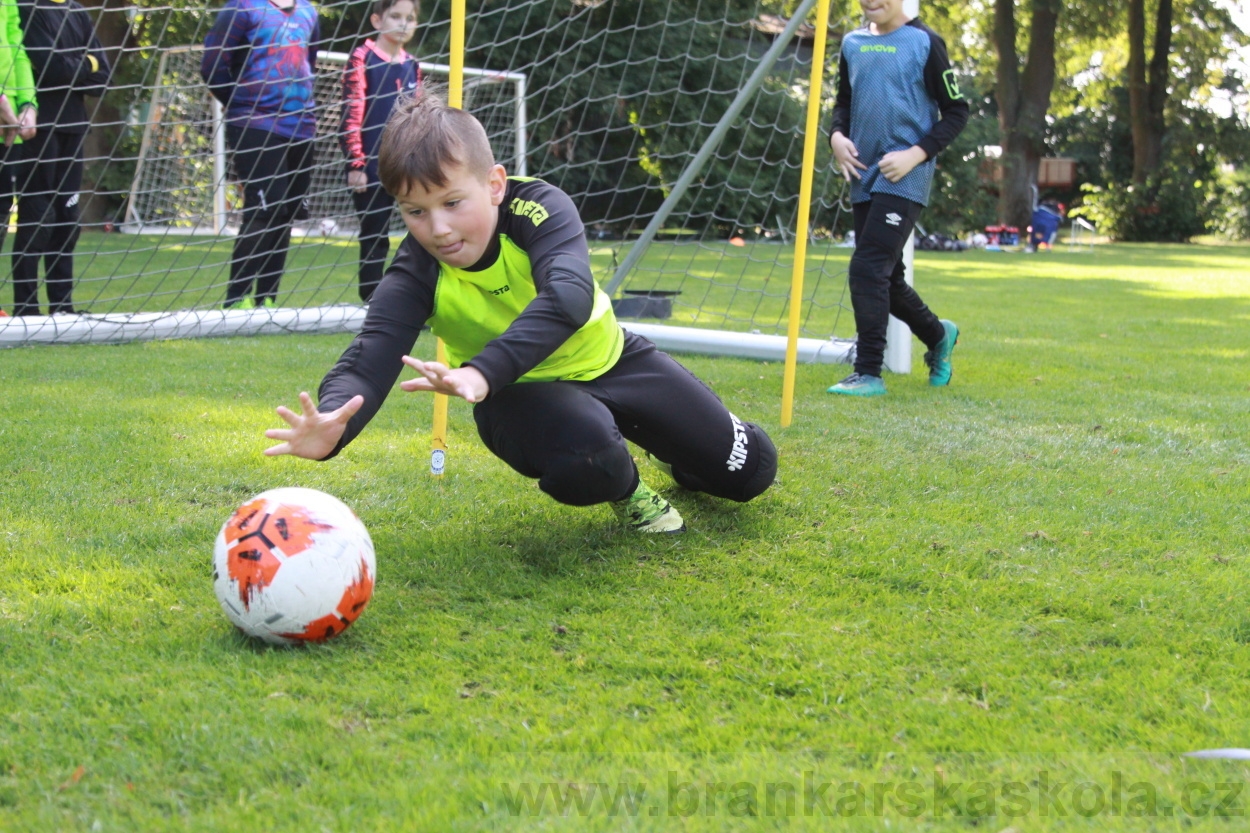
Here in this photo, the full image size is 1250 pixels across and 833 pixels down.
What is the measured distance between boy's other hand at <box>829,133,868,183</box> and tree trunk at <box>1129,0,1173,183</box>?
2744cm

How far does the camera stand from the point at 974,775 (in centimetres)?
178

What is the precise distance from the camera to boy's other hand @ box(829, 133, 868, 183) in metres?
5.03

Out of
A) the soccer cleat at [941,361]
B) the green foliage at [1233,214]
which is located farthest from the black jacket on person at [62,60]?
the green foliage at [1233,214]

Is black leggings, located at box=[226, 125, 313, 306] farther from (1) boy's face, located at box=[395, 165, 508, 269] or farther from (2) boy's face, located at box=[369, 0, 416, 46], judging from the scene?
(1) boy's face, located at box=[395, 165, 508, 269]

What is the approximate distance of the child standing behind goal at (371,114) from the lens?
7.01 m

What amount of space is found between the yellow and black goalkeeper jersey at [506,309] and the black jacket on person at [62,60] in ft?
14.7

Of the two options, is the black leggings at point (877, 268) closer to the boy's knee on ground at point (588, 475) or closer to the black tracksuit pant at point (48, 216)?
the boy's knee on ground at point (588, 475)

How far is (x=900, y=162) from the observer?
490 centimetres

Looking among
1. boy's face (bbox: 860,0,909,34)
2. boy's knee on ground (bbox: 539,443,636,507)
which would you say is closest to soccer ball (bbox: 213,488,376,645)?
boy's knee on ground (bbox: 539,443,636,507)

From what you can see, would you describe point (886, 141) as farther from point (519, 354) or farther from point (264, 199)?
point (264, 199)

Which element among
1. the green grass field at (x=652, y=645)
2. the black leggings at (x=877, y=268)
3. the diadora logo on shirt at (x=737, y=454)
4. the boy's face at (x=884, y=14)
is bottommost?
the green grass field at (x=652, y=645)

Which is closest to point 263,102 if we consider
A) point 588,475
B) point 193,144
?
point 588,475

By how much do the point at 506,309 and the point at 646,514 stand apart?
0.68 meters

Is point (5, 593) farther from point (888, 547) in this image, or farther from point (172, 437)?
point (888, 547)
